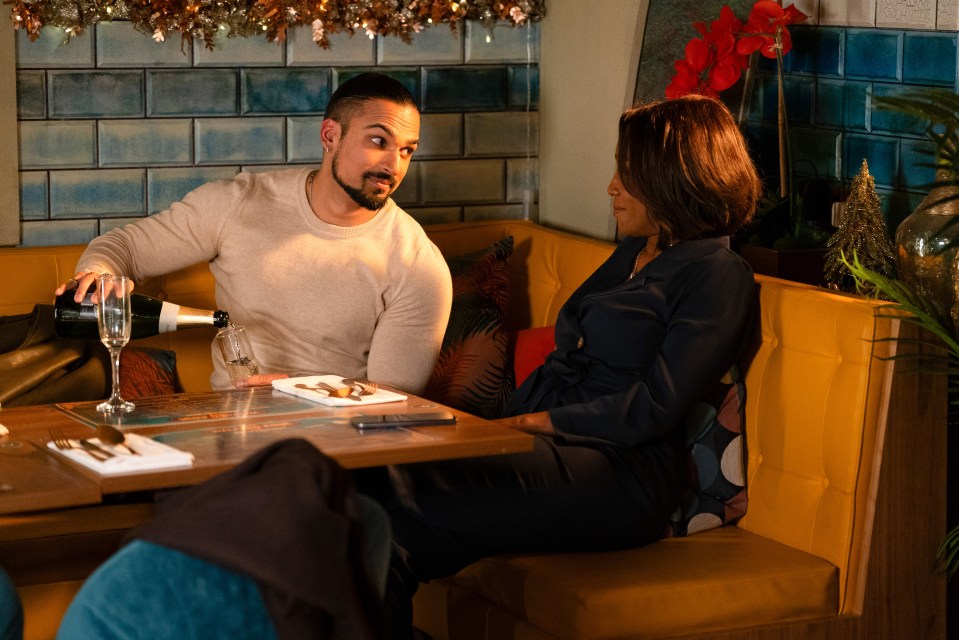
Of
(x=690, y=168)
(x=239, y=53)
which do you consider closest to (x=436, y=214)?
(x=239, y=53)

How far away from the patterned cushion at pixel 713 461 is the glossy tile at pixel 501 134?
1.60m

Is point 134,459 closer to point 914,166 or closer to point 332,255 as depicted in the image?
point 332,255

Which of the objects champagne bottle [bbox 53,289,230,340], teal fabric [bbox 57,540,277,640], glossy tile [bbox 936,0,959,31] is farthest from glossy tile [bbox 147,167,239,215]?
teal fabric [bbox 57,540,277,640]

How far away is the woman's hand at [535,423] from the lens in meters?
2.55

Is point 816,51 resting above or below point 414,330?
above

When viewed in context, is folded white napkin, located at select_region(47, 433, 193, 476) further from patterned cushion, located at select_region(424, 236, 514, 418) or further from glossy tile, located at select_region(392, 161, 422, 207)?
glossy tile, located at select_region(392, 161, 422, 207)

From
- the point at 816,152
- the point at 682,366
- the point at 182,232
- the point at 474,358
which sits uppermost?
the point at 816,152

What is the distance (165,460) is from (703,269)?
114 cm

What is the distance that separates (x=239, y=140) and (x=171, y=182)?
0.23m

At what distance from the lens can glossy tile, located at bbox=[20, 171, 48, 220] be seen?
353 centimetres

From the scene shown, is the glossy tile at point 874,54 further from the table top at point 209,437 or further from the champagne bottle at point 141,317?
the champagne bottle at point 141,317

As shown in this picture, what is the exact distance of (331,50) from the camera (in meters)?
3.80

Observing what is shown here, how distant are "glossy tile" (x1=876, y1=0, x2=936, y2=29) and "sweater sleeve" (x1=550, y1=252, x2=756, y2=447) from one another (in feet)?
2.27

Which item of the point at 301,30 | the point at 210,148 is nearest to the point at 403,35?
the point at 301,30
